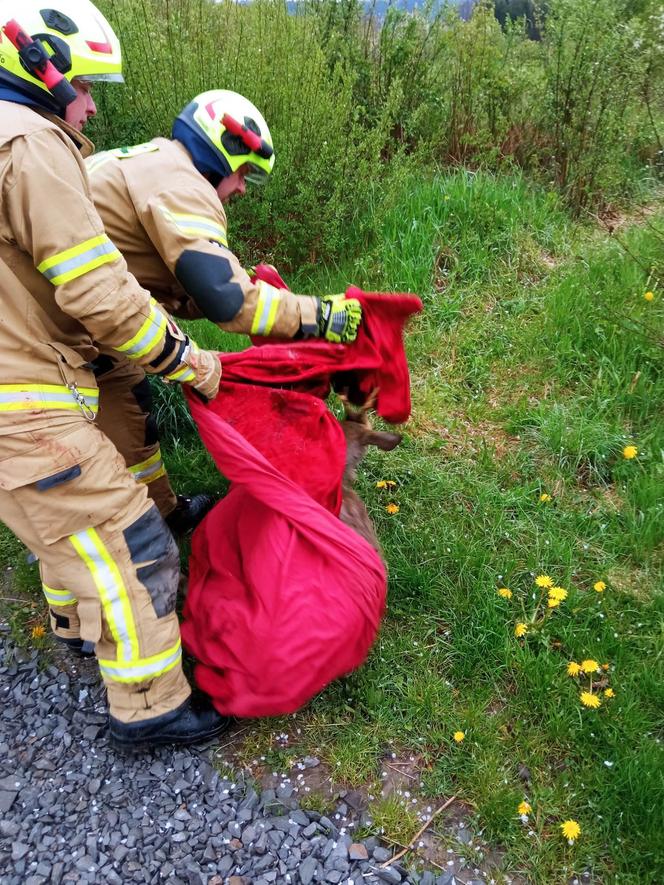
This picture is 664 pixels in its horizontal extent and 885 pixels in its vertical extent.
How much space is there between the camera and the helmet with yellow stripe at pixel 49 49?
2.06 m

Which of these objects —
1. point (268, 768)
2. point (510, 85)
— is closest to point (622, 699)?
point (268, 768)

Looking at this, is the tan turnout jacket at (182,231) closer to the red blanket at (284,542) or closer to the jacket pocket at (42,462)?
the red blanket at (284,542)

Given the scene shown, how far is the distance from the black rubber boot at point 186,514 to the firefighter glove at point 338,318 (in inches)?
51.2

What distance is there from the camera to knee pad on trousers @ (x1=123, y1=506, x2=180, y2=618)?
97.3 inches

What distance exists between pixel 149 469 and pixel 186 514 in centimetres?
34

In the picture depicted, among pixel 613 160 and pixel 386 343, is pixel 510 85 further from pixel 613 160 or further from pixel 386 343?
pixel 386 343

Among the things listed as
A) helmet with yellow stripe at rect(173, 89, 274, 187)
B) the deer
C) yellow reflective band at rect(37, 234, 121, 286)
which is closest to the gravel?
the deer

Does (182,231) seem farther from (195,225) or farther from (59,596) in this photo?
(59,596)

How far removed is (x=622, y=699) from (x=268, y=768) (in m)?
1.36

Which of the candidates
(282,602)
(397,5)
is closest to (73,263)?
(282,602)

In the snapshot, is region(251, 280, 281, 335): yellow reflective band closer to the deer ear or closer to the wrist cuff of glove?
the wrist cuff of glove

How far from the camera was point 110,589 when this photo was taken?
2.43 metres

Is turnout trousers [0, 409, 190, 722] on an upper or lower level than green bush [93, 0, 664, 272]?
lower

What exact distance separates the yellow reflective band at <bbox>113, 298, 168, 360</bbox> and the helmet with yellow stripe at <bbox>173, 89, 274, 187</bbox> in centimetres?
83
